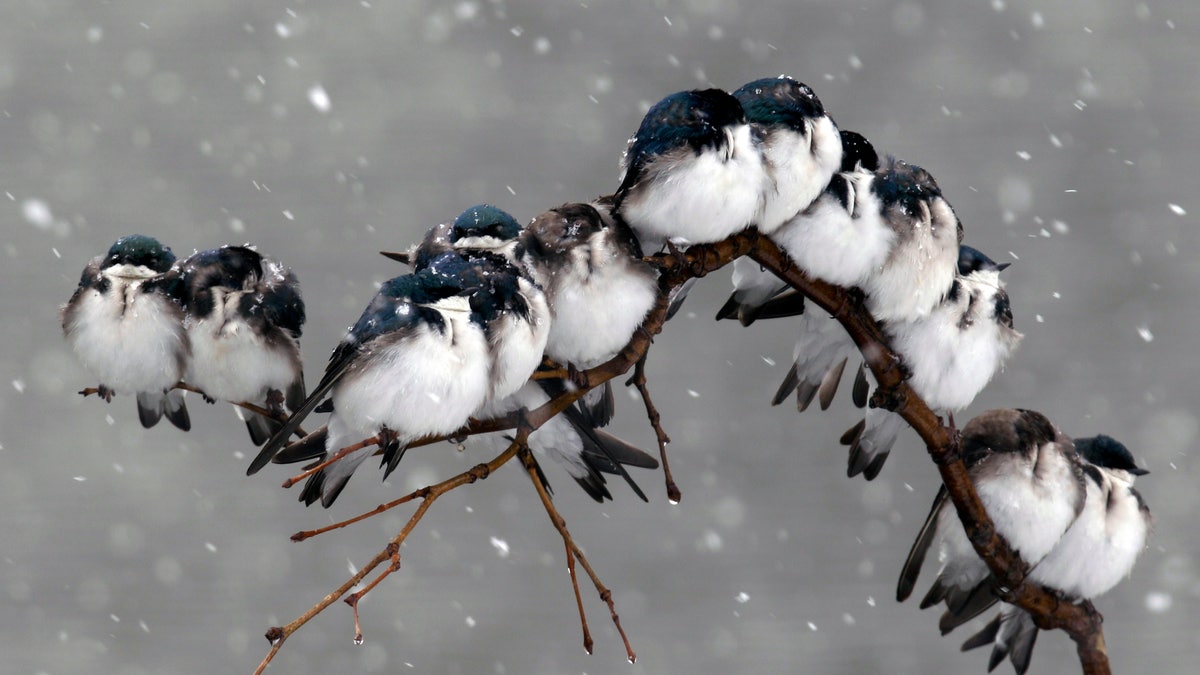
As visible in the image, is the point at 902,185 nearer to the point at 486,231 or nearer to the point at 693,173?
the point at 693,173

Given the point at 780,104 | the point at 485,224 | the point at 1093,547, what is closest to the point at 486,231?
the point at 485,224

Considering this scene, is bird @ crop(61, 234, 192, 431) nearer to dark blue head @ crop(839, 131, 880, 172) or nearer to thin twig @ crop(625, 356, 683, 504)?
thin twig @ crop(625, 356, 683, 504)

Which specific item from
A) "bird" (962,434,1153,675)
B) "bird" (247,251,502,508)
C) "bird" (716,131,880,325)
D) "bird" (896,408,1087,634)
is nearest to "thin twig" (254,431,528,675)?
"bird" (247,251,502,508)

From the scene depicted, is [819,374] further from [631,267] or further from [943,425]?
[631,267]

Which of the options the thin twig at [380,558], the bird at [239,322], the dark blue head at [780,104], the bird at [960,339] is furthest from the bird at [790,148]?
the bird at [239,322]

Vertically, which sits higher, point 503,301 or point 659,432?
point 503,301

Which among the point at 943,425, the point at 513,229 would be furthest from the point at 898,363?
the point at 513,229
